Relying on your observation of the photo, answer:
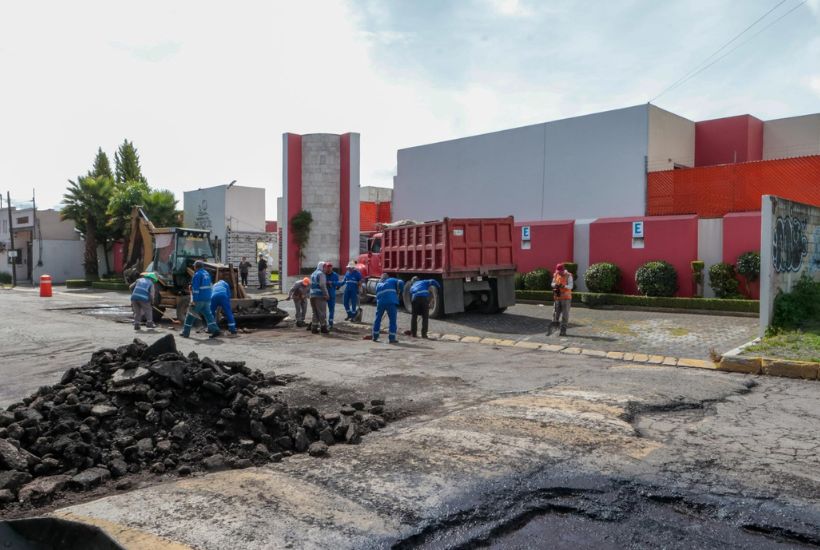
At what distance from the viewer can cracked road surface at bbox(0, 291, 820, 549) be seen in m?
3.83

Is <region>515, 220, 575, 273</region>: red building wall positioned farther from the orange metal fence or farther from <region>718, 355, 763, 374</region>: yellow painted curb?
<region>718, 355, 763, 374</region>: yellow painted curb

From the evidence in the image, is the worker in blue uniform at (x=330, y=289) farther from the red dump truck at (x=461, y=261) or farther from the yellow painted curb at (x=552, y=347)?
the yellow painted curb at (x=552, y=347)

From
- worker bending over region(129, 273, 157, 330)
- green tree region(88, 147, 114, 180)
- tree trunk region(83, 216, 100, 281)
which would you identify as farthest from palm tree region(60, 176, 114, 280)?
worker bending over region(129, 273, 157, 330)

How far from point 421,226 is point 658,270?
7205 millimetres

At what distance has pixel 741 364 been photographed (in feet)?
31.9

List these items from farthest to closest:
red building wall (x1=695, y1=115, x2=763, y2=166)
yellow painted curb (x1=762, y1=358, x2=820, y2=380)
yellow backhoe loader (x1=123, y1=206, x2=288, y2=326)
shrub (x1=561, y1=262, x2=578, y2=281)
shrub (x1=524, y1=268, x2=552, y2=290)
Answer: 1. red building wall (x1=695, y1=115, x2=763, y2=166)
2. shrub (x1=524, y1=268, x2=552, y2=290)
3. shrub (x1=561, y1=262, x2=578, y2=281)
4. yellow backhoe loader (x1=123, y1=206, x2=288, y2=326)
5. yellow painted curb (x1=762, y1=358, x2=820, y2=380)

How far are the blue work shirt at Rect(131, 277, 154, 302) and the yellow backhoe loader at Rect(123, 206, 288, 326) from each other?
1.23 metres

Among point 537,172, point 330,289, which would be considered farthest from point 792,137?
point 330,289

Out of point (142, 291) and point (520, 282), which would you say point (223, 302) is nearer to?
point (142, 291)

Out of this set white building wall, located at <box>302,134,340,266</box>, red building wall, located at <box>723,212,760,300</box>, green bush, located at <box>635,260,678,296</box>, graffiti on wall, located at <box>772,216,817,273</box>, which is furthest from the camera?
white building wall, located at <box>302,134,340,266</box>

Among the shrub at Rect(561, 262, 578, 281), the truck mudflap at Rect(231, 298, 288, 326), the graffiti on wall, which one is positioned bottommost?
the truck mudflap at Rect(231, 298, 288, 326)

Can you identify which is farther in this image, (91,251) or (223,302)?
(91,251)

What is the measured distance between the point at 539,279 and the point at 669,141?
26.0ft

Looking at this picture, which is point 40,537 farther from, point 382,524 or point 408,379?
point 408,379
